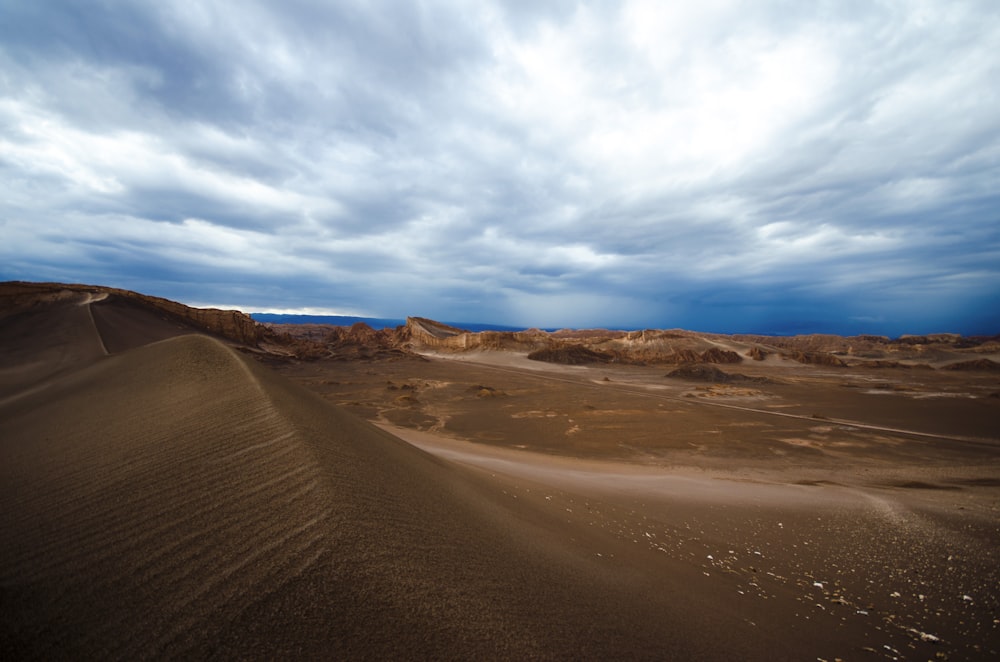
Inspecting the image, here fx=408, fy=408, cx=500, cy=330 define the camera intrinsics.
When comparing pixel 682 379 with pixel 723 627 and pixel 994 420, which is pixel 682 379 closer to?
pixel 994 420

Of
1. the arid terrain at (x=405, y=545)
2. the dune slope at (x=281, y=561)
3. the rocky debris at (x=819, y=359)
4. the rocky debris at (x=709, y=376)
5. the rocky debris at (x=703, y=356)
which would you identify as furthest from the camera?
the rocky debris at (x=703, y=356)

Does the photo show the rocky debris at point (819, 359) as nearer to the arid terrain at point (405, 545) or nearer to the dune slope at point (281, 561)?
the arid terrain at point (405, 545)

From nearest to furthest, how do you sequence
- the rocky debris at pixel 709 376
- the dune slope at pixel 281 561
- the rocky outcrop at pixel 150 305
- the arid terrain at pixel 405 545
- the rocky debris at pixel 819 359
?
the dune slope at pixel 281 561
the arid terrain at pixel 405 545
the rocky outcrop at pixel 150 305
the rocky debris at pixel 709 376
the rocky debris at pixel 819 359

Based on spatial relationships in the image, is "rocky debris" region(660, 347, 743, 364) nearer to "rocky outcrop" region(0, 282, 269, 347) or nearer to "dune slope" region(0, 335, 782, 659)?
"rocky outcrop" region(0, 282, 269, 347)

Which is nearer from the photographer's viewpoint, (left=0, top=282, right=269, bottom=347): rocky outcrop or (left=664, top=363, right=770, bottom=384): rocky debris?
(left=0, top=282, right=269, bottom=347): rocky outcrop

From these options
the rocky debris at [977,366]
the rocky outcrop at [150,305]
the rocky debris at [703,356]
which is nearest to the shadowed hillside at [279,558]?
the rocky outcrop at [150,305]

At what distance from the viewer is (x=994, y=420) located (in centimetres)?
1600

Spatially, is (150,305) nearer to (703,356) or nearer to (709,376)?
(709,376)

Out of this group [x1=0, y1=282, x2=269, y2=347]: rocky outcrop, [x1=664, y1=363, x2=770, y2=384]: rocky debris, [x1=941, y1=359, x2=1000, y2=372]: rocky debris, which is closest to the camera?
[x1=0, y1=282, x2=269, y2=347]: rocky outcrop

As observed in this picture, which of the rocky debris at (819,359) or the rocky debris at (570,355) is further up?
the rocky debris at (819,359)

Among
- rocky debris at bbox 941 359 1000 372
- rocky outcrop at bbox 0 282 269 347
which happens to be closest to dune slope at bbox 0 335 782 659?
rocky outcrop at bbox 0 282 269 347

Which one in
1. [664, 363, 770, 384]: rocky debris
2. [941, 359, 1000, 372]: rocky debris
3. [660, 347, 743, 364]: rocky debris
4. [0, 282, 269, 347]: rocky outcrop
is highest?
[0, 282, 269, 347]: rocky outcrop

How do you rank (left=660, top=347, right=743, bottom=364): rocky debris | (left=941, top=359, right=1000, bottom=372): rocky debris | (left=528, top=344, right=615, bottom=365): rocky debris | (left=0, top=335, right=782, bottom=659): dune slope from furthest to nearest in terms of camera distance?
(left=528, top=344, right=615, bottom=365): rocky debris < (left=660, top=347, right=743, bottom=364): rocky debris < (left=941, top=359, right=1000, bottom=372): rocky debris < (left=0, top=335, right=782, bottom=659): dune slope

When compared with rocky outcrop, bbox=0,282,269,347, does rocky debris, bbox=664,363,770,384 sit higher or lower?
lower
